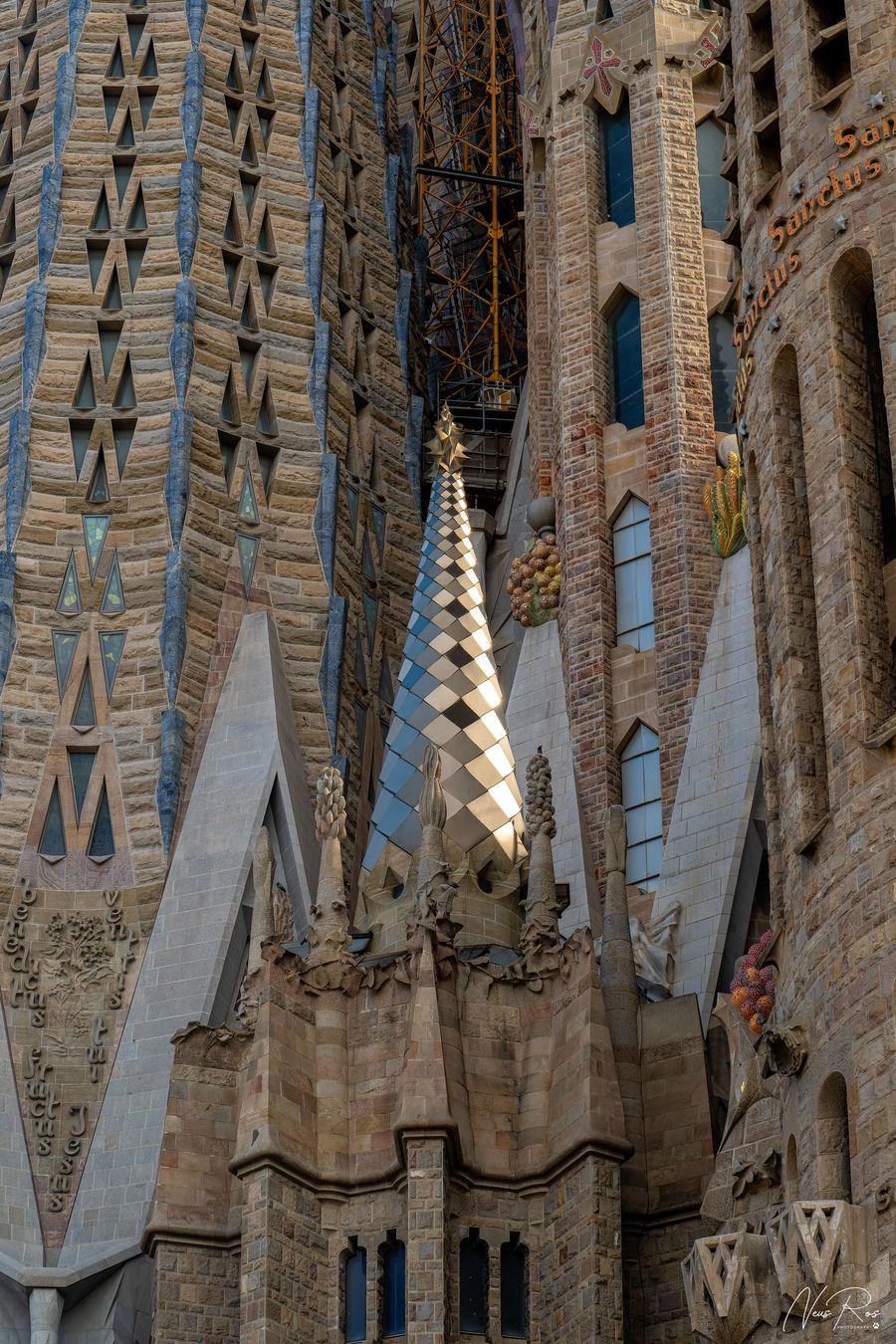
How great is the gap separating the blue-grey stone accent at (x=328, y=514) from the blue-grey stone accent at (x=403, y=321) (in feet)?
9.86

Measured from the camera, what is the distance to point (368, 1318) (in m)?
27.4

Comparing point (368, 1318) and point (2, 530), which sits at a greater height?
point (2, 530)

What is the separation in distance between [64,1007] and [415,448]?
32.1 ft

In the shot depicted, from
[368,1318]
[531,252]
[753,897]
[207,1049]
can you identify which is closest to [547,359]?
[531,252]

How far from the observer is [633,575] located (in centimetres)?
3569

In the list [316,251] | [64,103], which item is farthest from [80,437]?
[64,103]

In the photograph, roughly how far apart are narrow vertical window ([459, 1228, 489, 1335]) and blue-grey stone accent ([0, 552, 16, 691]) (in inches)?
380

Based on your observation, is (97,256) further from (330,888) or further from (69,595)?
(330,888)

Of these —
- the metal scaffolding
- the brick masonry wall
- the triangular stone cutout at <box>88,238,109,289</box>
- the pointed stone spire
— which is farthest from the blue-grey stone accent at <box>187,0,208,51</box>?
the brick masonry wall

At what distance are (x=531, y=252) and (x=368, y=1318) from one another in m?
16.2

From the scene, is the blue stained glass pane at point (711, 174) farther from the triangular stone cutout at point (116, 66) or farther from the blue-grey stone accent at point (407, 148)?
the triangular stone cutout at point (116, 66)

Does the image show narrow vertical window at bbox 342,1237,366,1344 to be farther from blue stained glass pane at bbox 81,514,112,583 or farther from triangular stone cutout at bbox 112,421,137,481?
triangular stone cutout at bbox 112,421,137,481

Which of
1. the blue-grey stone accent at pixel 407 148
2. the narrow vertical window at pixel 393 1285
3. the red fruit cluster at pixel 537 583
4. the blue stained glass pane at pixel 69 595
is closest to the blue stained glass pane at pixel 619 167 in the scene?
the red fruit cluster at pixel 537 583

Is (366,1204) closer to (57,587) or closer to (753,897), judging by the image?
(753,897)
